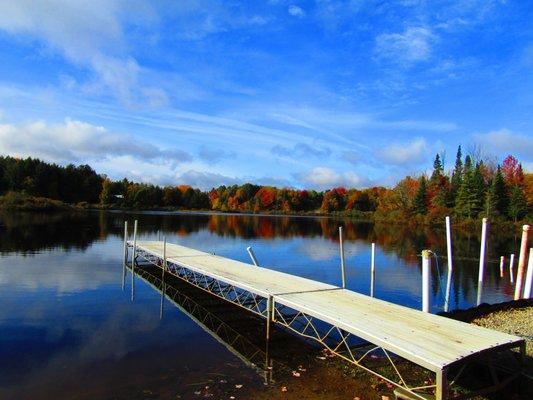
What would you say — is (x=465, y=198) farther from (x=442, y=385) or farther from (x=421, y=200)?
(x=442, y=385)

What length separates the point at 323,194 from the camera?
137 meters

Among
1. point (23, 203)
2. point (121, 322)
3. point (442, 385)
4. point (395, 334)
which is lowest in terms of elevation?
point (121, 322)

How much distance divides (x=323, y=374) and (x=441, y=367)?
3.37 m

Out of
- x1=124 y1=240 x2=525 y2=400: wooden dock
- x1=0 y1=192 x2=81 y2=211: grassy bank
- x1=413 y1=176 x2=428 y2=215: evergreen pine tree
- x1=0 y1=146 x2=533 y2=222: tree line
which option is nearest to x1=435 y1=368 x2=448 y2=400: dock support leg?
x1=124 y1=240 x2=525 y2=400: wooden dock

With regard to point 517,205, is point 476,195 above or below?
above

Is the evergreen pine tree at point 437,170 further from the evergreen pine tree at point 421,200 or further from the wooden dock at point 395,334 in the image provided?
the wooden dock at point 395,334

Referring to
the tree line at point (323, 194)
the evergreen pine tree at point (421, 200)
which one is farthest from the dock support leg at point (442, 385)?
the evergreen pine tree at point (421, 200)

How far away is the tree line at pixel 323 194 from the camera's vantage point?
66.7 meters

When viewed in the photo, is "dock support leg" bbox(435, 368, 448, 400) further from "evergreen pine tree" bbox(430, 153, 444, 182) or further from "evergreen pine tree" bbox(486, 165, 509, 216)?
"evergreen pine tree" bbox(430, 153, 444, 182)

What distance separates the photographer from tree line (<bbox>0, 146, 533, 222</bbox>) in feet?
219

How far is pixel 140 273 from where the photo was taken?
20.9 m

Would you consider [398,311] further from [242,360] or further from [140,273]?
[140,273]

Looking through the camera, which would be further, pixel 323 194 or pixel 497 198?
pixel 323 194

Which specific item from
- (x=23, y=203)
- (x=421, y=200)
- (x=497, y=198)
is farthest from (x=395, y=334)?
(x=23, y=203)
